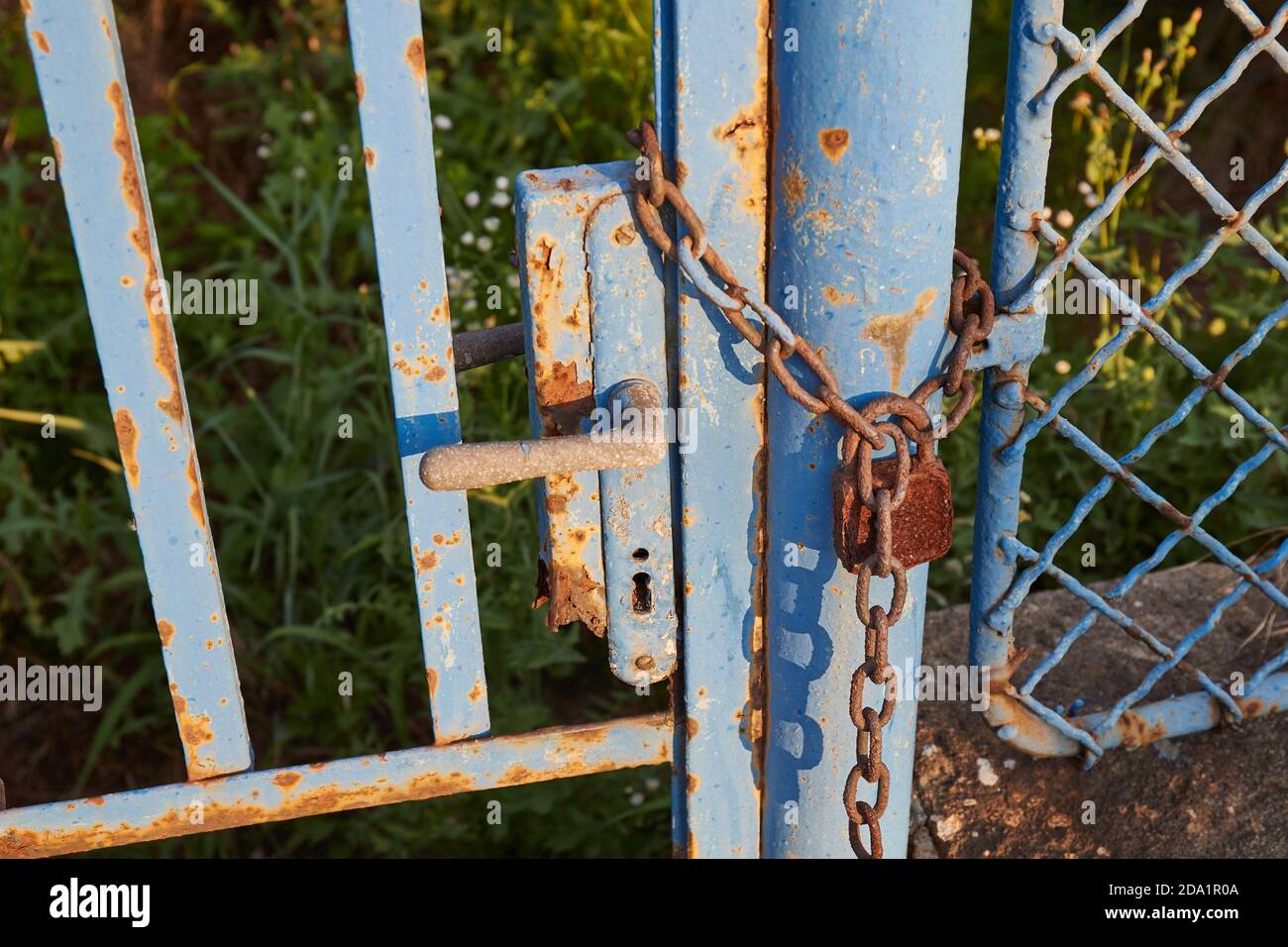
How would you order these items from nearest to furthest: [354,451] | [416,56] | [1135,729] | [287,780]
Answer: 1. [416,56]
2. [287,780]
3. [1135,729]
4. [354,451]

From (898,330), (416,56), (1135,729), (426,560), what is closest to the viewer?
(416,56)

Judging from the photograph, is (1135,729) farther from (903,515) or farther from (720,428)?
(720,428)

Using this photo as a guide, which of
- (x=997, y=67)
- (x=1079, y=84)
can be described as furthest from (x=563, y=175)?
(x=997, y=67)

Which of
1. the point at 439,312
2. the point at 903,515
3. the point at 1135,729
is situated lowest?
the point at 1135,729

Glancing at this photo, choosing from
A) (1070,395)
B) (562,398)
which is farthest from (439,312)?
(1070,395)

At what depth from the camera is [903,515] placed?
127cm

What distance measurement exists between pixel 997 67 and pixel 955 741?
264cm

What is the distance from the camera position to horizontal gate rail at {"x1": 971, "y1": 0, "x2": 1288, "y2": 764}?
4.09 ft

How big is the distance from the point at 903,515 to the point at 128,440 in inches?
30.5

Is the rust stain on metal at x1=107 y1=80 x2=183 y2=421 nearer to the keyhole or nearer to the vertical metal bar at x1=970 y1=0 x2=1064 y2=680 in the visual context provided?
the keyhole

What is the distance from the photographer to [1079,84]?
11.6ft
